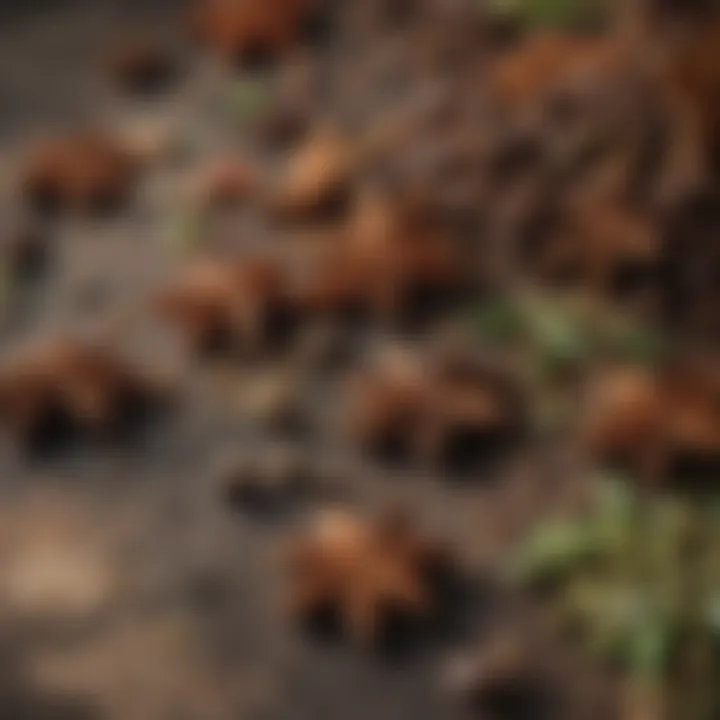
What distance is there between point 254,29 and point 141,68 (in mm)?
120

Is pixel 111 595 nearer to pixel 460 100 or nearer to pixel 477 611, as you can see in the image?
pixel 477 611

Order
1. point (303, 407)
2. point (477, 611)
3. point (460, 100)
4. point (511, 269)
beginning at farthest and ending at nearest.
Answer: point (460, 100), point (511, 269), point (303, 407), point (477, 611)

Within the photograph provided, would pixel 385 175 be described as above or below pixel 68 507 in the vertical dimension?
above

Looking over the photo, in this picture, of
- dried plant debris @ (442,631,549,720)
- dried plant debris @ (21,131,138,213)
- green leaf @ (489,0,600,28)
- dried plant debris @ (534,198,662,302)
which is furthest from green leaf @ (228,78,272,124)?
dried plant debris @ (442,631,549,720)

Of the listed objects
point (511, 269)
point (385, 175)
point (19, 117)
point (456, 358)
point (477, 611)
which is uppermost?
point (19, 117)

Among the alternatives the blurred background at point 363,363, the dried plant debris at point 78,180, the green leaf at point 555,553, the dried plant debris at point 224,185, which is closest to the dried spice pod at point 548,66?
the blurred background at point 363,363

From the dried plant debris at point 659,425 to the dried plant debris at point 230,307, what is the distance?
0.89 ft

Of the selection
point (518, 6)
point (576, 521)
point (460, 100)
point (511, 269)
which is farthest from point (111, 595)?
point (518, 6)

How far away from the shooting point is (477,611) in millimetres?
1104

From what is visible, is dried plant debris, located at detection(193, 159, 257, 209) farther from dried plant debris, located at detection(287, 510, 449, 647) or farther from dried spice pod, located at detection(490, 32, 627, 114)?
dried plant debris, located at detection(287, 510, 449, 647)

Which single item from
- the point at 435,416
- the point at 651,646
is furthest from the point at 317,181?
the point at 651,646

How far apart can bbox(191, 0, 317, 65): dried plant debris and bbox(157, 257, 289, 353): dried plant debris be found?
0.36 meters

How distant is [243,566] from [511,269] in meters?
0.38

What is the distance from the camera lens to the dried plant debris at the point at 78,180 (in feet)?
4.80
